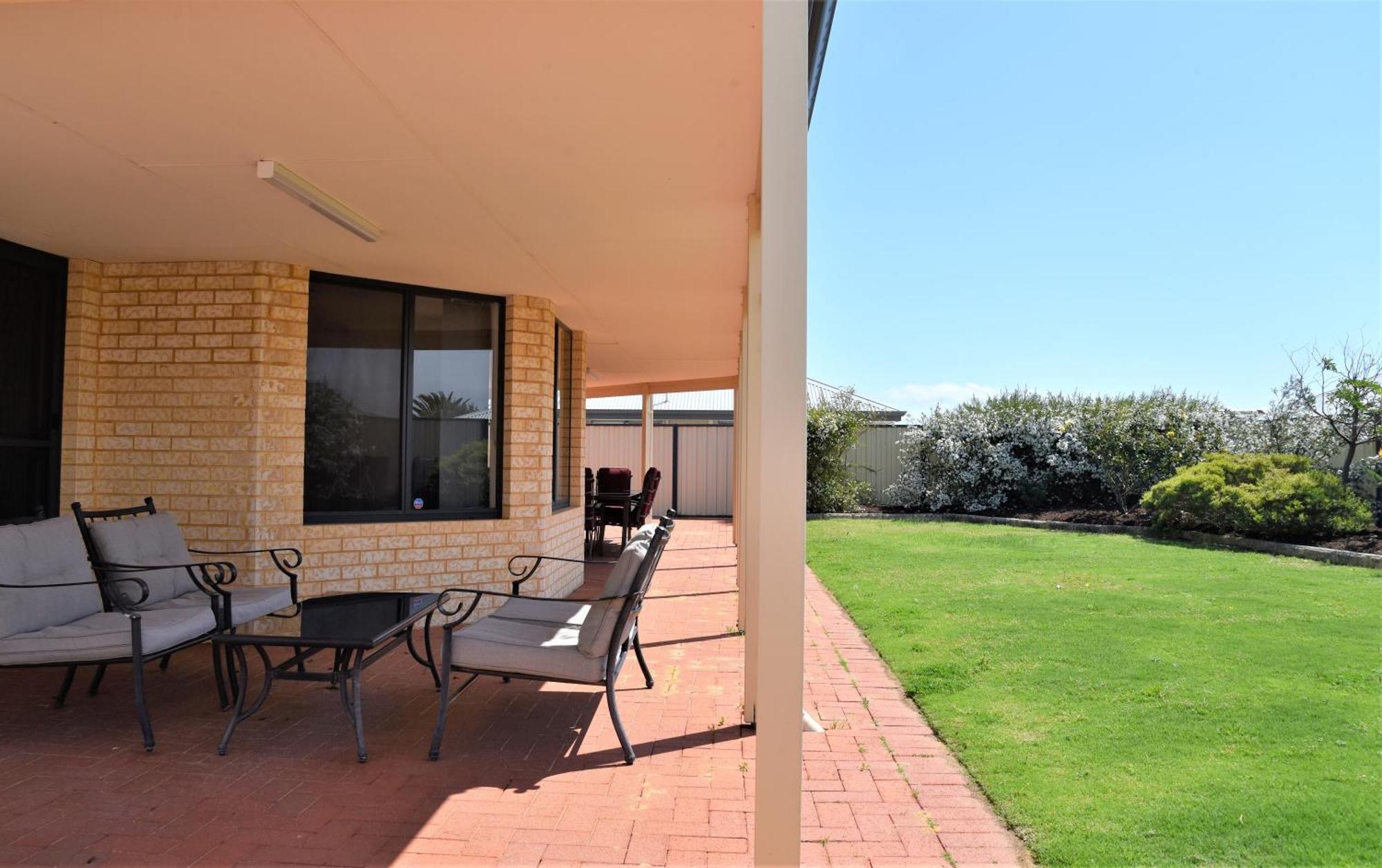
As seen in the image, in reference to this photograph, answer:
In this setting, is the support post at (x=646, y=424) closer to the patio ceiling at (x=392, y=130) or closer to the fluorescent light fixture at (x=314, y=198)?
the patio ceiling at (x=392, y=130)

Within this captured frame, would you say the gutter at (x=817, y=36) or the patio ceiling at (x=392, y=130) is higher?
the gutter at (x=817, y=36)

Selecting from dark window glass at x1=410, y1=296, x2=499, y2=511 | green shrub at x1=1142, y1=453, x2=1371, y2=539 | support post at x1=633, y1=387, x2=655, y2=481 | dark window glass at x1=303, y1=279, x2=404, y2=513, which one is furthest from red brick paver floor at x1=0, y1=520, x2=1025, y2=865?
support post at x1=633, y1=387, x2=655, y2=481

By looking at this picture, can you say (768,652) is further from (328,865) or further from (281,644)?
(281,644)

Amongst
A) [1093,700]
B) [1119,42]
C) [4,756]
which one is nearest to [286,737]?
[4,756]

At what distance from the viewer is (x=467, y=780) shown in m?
3.24

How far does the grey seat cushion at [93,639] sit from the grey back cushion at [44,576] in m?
0.07

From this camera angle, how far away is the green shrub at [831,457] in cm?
1549

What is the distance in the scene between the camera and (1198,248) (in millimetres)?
14367

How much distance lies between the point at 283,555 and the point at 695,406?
18.7 meters

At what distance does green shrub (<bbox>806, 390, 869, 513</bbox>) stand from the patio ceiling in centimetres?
1016

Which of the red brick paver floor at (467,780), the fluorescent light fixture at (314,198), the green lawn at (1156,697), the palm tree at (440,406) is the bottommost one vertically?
the red brick paver floor at (467,780)

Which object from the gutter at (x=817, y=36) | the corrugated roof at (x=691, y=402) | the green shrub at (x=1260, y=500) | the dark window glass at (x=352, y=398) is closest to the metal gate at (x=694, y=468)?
the corrugated roof at (x=691, y=402)

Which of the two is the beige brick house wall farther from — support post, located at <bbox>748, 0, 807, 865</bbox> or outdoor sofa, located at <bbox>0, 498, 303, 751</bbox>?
support post, located at <bbox>748, 0, 807, 865</bbox>

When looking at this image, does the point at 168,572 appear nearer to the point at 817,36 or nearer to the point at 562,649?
the point at 562,649
